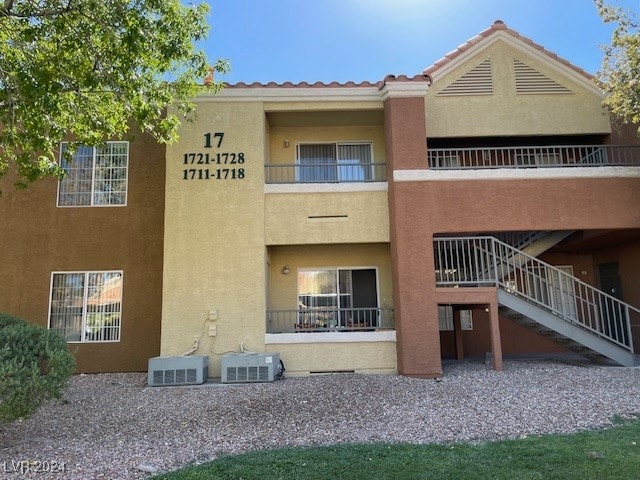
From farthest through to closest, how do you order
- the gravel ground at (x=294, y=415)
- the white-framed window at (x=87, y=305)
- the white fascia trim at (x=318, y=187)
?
1. the white-framed window at (x=87, y=305)
2. the white fascia trim at (x=318, y=187)
3. the gravel ground at (x=294, y=415)

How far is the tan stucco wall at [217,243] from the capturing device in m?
12.3

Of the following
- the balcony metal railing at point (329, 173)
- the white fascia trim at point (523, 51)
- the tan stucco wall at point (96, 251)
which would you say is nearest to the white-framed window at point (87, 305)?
the tan stucco wall at point (96, 251)

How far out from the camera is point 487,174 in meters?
12.5

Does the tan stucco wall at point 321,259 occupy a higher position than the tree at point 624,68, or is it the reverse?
the tree at point 624,68

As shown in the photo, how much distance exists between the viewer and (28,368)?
655cm

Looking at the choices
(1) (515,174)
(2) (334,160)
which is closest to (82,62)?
(2) (334,160)

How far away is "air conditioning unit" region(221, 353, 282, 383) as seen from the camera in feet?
37.8

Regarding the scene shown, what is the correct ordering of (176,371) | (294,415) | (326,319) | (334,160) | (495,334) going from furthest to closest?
(334,160), (326,319), (495,334), (176,371), (294,415)

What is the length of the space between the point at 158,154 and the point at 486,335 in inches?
459

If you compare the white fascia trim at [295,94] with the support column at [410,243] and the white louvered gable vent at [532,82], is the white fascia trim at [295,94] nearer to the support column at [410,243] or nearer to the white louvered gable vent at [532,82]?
the support column at [410,243]

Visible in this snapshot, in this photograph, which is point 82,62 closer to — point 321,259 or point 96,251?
point 96,251

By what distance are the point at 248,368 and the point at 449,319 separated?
7226mm

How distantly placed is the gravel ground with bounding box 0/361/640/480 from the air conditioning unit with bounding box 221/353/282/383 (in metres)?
0.44

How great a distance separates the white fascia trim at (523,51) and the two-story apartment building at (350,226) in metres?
0.06
